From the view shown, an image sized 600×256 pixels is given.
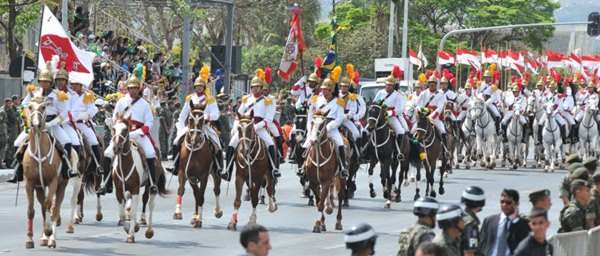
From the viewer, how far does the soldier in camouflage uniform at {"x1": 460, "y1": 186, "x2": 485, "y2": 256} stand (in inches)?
497

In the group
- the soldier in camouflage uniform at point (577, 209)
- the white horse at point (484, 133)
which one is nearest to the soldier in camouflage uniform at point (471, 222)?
the soldier in camouflage uniform at point (577, 209)

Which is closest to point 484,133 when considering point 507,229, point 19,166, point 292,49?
point 292,49

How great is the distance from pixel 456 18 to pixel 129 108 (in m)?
74.6

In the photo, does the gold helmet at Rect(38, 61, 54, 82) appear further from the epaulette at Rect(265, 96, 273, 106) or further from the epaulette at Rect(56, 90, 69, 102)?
the epaulette at Rect(265, 96, 273, 106)

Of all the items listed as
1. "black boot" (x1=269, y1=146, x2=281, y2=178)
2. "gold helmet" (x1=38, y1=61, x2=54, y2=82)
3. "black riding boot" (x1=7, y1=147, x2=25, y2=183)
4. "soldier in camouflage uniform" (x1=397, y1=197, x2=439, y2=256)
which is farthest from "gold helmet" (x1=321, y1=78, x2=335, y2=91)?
"soldier in camouflage uniform" (x1=397, y1=197, x2=439, y2=256)

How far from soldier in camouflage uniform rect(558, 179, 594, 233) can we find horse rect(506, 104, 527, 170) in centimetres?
2734

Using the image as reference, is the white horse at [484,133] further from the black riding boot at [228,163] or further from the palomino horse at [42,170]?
the palomino horse at [42,170]

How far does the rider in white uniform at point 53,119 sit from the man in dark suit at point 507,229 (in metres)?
9.47

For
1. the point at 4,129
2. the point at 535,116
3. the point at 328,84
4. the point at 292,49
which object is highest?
the point at 292,49

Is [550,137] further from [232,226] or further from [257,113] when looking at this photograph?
[232,226]

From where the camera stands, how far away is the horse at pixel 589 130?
146ft

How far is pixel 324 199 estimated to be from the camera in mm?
24203

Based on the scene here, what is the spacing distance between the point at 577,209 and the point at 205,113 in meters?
9.19

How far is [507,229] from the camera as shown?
1321 centimetres
